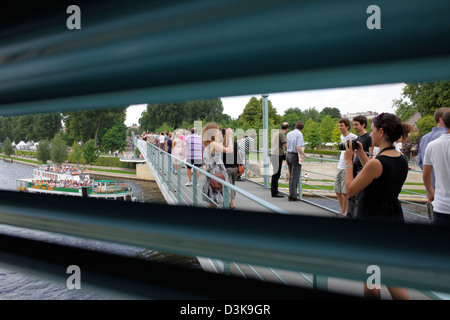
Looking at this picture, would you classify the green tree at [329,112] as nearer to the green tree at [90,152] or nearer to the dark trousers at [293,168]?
the green tree at [90,152]

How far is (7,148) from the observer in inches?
29.1

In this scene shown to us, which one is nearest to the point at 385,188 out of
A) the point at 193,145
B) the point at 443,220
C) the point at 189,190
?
the point at 443,220

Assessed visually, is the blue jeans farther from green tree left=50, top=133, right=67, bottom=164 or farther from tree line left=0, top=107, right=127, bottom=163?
green tree left=50, top=133, right=67, bottom=164

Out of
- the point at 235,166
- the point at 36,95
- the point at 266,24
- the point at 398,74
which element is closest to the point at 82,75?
the point at 36,95

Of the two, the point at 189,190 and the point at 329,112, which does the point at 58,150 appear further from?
the point at 189,190

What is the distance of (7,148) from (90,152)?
0.22m

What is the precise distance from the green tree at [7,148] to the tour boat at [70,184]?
0.06m

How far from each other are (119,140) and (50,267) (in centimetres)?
22

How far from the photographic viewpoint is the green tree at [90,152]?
0.64 metres

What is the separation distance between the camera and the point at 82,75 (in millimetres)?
484

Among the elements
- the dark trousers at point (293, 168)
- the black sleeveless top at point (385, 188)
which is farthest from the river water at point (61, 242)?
the dark trousers at point (293, 168)

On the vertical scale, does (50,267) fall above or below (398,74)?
below
